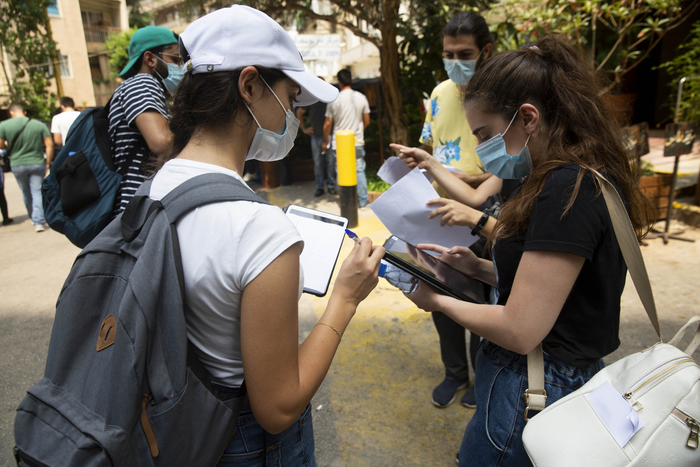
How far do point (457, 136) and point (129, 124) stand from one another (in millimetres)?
1818

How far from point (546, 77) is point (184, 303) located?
120 cm

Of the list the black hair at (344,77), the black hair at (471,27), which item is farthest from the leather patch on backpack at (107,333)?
the black hair at (344,77)

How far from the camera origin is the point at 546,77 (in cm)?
133

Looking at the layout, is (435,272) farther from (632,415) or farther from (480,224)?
(632,415)

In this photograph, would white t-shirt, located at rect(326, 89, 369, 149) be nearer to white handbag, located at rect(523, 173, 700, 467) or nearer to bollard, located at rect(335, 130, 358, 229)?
bollard, located at rect(335, 130, 358, 229)

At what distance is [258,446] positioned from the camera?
1.17 meters

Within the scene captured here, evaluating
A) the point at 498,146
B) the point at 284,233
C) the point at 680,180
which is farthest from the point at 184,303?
the point at 680,180

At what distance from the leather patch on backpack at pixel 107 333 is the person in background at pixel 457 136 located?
74.0 inches

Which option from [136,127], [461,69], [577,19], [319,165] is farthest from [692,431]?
[319,165]

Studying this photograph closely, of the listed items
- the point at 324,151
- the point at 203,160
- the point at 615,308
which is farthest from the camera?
the point at 324,151

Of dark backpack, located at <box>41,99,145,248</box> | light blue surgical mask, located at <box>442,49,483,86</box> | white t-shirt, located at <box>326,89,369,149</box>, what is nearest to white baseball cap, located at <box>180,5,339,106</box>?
dark backpack, located at <box>41,99,145,248</box>

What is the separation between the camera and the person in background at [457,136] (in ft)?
8.40

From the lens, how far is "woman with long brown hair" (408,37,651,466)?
1136 mm

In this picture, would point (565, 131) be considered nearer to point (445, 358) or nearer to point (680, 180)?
point (445, 358)
